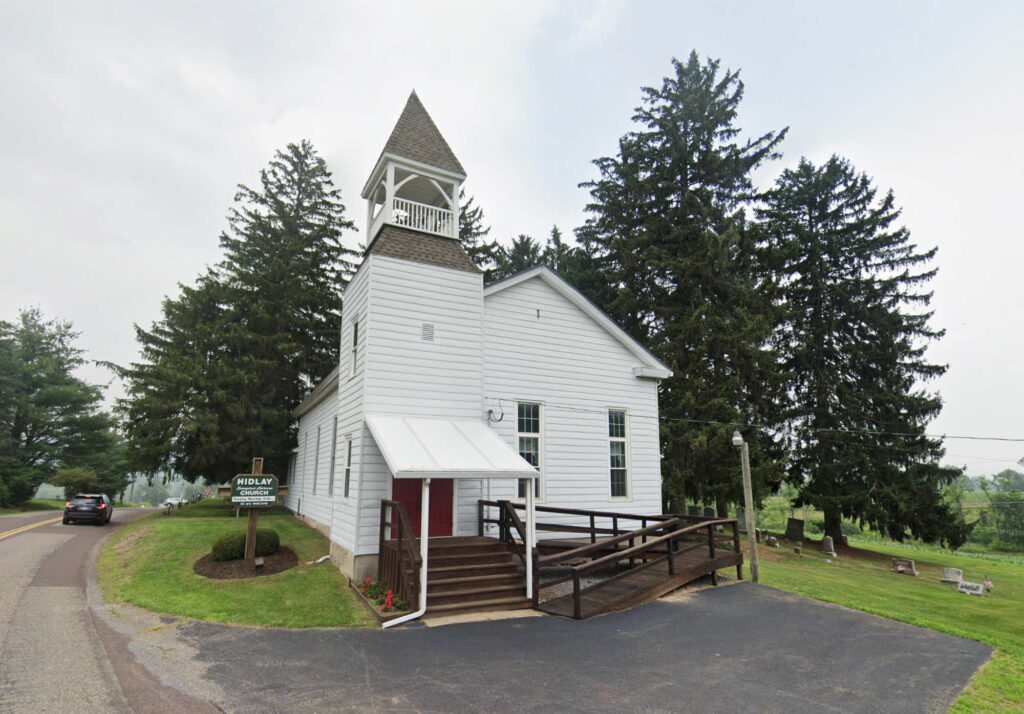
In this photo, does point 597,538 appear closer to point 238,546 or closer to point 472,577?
point 472,577

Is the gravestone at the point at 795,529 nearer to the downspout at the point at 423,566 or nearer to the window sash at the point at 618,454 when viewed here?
the window sash at the point at 618,454

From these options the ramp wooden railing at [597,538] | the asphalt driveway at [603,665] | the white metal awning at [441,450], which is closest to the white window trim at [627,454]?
the ramp wooden railing at [597,538]

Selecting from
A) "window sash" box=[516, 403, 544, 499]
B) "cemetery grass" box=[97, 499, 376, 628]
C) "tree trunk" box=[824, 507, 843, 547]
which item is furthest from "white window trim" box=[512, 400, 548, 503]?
"tree trunk" box=[824, 507, 843, 547]

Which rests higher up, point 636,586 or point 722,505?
point 722,505

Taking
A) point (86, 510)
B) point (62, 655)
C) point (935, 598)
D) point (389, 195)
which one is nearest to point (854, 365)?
point (935, 598)

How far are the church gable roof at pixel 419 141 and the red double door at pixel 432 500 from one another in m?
7.69

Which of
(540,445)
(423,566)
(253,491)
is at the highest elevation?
(540,445)

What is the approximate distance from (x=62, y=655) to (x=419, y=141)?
38.2ft

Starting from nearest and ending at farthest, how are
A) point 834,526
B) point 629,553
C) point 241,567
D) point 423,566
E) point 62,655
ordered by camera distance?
point 62,655, point 423,566, point 629,553, point 241,567, point 834,526

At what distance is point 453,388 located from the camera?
11.1 metres

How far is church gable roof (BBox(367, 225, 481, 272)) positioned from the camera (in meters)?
11.1

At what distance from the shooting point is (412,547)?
7.91 m

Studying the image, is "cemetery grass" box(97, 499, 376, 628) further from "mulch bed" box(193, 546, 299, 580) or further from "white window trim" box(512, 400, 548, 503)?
"white window trim" box(512, 400, 548, 503)

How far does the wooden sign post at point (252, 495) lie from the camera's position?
1062 cm
